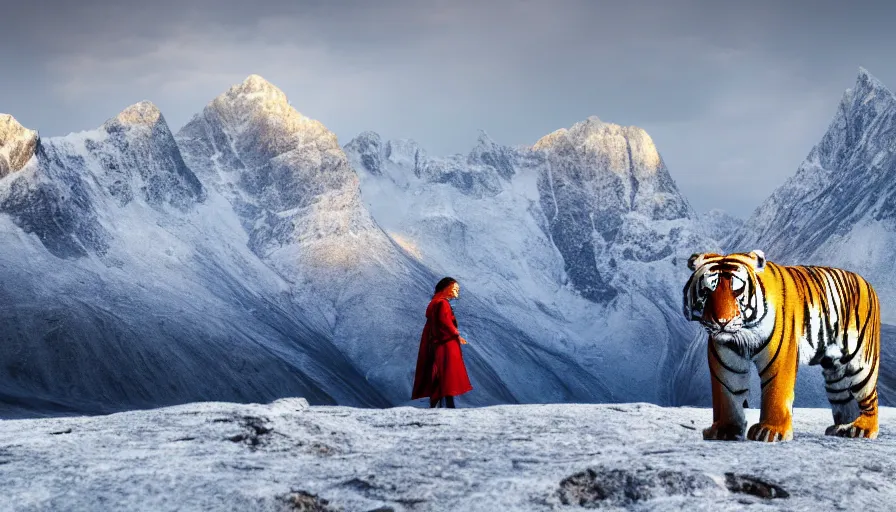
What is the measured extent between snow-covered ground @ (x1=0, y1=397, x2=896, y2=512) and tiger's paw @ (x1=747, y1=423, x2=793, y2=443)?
A: 21 cm

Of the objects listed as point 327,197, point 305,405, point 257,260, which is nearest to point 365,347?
point 257,260

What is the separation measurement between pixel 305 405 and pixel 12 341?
105 metres

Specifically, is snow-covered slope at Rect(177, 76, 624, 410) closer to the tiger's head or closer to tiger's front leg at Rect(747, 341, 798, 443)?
tiger's front leg at Rect(747, 341, 798, 443)

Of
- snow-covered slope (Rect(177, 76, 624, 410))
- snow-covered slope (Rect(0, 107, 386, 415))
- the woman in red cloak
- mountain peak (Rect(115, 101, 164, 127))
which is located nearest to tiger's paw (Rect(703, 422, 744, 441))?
the woman in red cloak

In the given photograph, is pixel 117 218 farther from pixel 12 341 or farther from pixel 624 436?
pixel 624 436

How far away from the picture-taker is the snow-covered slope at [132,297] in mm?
113625

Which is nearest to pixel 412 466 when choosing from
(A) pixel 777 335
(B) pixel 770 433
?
(B) pixel 770 433

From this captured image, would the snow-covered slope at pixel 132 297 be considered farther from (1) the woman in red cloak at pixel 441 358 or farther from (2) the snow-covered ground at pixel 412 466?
(2) the snow-covered ground at pixel 412 466

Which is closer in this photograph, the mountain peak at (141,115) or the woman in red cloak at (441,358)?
the woman in red cloak at (441,358)

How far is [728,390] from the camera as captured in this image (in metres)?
12.8

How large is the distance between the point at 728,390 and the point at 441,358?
789 cm

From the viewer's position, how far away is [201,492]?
31.4ft

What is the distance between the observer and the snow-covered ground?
9445 millimetres

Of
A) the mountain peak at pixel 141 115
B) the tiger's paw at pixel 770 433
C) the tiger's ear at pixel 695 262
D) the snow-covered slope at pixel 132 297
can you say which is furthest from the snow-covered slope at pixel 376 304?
the tiger's ear at pixel 695 262
